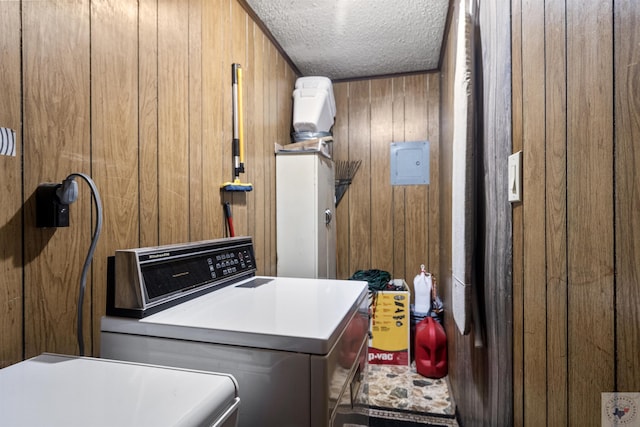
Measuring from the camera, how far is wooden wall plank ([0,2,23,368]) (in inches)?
32.5

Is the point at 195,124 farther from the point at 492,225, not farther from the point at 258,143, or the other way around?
the point at 492,225

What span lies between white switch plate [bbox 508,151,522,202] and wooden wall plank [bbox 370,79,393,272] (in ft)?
7.33

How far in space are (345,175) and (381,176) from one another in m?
0.35

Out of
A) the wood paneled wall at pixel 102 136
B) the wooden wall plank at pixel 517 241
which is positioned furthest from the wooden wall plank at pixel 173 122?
the wooden wall plank at pixel 517 241

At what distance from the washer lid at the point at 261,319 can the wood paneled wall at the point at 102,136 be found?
8.1 inches

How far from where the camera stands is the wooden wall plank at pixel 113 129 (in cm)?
109

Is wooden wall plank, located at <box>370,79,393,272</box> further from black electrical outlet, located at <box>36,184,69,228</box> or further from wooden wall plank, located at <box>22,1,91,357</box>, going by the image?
black electrical outlet, located at <box>36,184,69,228</box>

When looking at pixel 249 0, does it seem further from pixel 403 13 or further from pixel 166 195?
pixel 166 195

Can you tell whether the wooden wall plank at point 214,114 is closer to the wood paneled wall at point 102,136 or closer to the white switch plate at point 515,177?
the wood paneled wall at point 102,136

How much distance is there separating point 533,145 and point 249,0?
192 centimetres

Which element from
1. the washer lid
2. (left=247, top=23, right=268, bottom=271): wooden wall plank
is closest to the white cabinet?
(left=247, top=23, right=268, bottom=271): wooden wall plank

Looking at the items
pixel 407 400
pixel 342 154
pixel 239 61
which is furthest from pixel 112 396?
pixel 342 154

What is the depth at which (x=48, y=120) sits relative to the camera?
94 centimetres

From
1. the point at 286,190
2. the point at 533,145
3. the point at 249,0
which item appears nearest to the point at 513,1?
the point at 533,145
